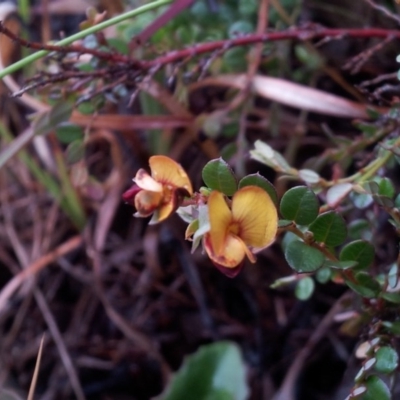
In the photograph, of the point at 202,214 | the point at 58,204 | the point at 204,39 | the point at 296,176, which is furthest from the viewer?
the point at 58,204

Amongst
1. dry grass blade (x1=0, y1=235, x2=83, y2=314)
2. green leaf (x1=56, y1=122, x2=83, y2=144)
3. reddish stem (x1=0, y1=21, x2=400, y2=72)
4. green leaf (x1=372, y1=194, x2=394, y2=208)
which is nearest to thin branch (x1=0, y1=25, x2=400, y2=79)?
reddish stem (x1=0, y1=21, x2=400, y2=72)

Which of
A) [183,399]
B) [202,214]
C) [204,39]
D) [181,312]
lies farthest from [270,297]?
[202,214]

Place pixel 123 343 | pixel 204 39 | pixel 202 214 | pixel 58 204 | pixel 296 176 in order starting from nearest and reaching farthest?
pixel 202 214, pixel 296 176, pixel 204 39, pixel 123 343, pixel 58 204

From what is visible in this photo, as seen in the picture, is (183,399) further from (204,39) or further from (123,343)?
(204,39)

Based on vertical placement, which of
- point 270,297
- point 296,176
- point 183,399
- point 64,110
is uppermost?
point 64,110

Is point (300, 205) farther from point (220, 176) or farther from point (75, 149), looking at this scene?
point (75, 149)

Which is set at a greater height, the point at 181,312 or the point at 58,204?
the point at 58,204

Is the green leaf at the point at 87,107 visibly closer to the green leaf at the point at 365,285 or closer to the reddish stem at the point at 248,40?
the reddish stem at the point at 248,40

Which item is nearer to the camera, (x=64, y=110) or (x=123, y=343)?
(x=64, y=110)
